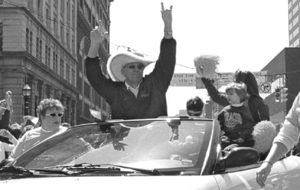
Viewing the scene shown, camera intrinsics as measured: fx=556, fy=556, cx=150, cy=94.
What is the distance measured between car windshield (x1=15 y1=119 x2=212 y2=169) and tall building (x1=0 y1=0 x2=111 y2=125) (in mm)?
26877

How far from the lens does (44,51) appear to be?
44656 mm

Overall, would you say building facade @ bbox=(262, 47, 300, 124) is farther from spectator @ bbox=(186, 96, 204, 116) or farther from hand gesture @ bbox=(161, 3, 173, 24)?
hand gesture @ bbox=(161, 3, 173, 24)

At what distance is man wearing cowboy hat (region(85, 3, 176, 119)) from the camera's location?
19.1ft

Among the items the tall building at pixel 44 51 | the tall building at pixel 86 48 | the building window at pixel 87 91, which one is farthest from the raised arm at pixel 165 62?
the building window at pixel 87 91

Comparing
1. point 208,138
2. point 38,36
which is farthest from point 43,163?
point 38,36

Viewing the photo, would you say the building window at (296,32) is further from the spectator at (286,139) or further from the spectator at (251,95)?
the spectator at (286,139)

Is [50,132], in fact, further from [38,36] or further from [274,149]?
[38,36]

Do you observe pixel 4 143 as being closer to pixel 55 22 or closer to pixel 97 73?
pixel 97 73

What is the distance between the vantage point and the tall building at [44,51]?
37312mm

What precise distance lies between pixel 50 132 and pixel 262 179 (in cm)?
298

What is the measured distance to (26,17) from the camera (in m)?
38.6

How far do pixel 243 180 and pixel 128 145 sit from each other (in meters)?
0.83

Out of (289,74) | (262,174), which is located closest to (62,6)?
(289,74)

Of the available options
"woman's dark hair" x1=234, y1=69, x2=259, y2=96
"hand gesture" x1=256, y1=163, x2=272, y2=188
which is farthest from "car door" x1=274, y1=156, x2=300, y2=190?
"woman's dark hair" x1=234, y1=69, x2=259, y2=96
